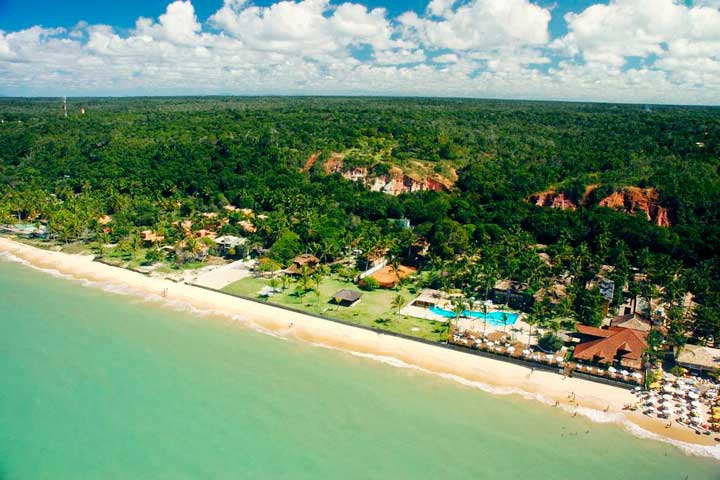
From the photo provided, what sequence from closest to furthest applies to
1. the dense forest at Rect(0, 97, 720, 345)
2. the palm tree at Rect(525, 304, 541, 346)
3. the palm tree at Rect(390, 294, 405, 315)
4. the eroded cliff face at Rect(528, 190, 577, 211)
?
the palm tree at Rect(525, 304, 541, 346) → the palm tree at Rect(390, 294, 405, 315) → the dense forest at Rect(0, 97, 720, 345) → the eroded cliff face at Rect(528, 190, 577, 211)

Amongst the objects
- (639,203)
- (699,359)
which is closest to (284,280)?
(699,359)

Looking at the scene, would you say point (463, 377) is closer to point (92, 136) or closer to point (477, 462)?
point (477, 462)

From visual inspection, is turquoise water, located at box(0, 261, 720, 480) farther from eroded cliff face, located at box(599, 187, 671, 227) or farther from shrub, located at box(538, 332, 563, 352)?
eroded cliff face, located at box(599, 187, 671, 227)

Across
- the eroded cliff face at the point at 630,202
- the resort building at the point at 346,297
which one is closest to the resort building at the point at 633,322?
the resort building at the point at 346,297

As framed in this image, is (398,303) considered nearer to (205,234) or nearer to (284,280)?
(284,280)

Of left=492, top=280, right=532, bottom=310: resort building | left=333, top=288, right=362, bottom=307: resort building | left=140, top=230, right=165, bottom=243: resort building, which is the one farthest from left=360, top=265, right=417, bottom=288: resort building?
left=140, top=230, right=165, bottom=243: resort building

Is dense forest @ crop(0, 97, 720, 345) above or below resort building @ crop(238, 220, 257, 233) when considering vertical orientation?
above

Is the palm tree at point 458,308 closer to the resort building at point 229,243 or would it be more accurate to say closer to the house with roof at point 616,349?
the house with roof at point 616,349

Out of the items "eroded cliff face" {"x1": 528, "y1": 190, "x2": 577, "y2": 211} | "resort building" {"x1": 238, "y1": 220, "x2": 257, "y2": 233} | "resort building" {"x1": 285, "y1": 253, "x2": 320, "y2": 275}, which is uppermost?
"eroded cliff face" {"x1": 528, "y1": 190, "x2": 577, "y2": 211}
